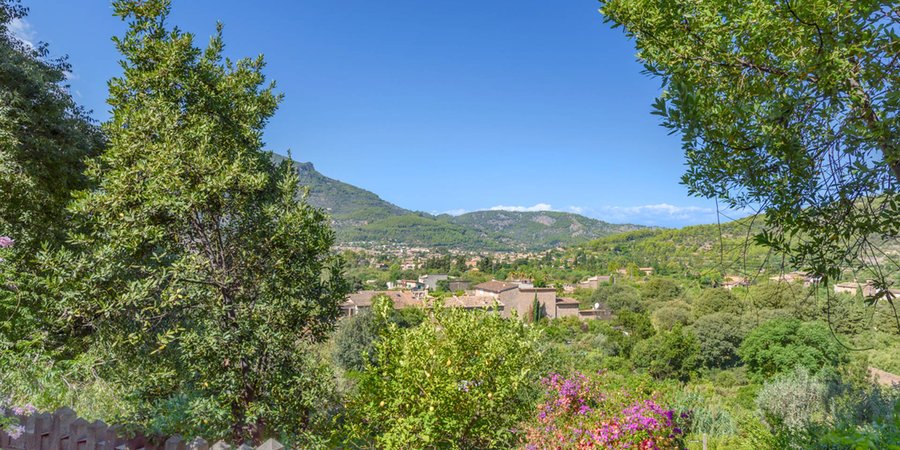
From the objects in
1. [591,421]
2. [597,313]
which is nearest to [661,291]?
[597,313]

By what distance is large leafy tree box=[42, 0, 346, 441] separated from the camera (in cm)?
414

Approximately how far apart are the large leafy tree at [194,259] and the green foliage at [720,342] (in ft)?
110

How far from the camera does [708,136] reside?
278 cm

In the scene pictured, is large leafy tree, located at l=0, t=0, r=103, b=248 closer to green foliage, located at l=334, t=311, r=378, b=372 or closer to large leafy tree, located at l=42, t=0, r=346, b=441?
large leafy tree, located at l=42, t=0, r=346, b=441

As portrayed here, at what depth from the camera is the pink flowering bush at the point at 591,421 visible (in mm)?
5309

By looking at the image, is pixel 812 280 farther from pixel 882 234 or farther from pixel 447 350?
pixel 447 350

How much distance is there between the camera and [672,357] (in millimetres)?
29719

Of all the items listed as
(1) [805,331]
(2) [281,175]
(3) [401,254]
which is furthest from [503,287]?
(3) [401,254]

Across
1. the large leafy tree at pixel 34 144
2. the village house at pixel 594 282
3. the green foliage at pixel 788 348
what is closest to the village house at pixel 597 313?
the village house at pixel 594 282

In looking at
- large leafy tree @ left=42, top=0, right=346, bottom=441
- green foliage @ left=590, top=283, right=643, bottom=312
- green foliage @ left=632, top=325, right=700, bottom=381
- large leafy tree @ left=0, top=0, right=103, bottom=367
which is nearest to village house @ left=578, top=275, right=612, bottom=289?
green foliage @ left=590, top=283, right=643, bottom=312

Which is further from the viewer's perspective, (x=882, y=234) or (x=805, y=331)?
(x=805, y=331)

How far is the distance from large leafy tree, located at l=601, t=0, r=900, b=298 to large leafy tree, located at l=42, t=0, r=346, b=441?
12.2 feet

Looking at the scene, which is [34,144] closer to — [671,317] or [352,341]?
[352,341]

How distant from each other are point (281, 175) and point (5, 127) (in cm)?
372
